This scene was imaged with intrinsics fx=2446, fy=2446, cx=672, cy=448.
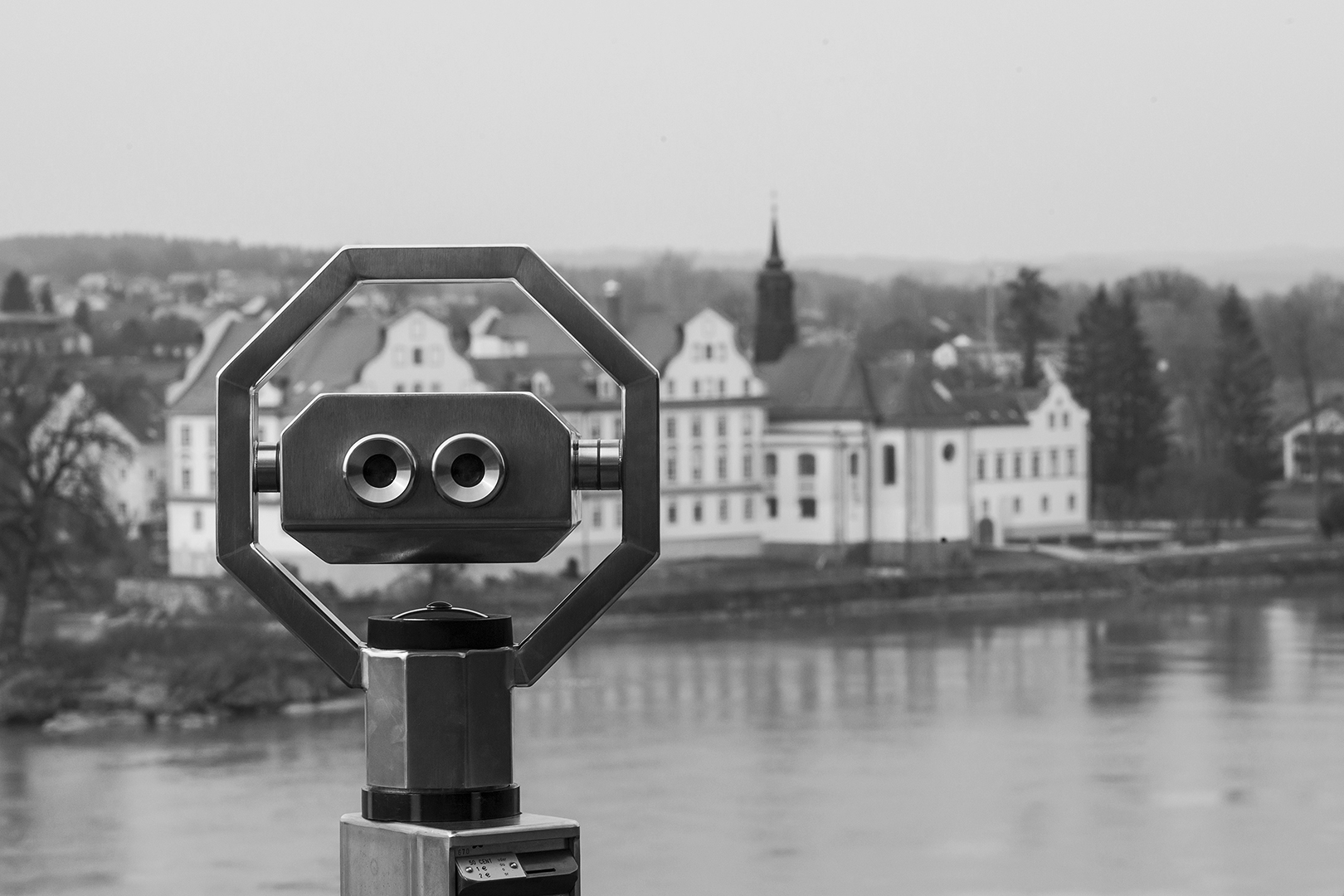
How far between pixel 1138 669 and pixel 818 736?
318cm

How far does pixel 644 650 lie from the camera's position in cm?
1488

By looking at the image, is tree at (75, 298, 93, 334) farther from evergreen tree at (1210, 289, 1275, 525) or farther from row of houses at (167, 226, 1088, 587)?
evergreen tree at (1210, 289, 1275, 525)

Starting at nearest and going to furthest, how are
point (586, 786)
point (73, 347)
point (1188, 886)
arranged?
point (1188, 886)
point (586, 786)
point (73, 347)

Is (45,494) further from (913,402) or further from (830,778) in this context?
(913,402)

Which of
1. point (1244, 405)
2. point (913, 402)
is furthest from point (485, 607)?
point (1244, 405)

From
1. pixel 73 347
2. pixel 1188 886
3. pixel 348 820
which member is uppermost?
pixel 73 347

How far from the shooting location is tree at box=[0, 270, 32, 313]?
24.3 metres

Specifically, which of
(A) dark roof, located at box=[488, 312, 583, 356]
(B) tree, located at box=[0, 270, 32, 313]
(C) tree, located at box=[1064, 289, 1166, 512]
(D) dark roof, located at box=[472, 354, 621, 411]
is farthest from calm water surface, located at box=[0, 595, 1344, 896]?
(B) tree, located at box=[0, 270, 32, 313]

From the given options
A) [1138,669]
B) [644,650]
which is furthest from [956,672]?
[644,650]

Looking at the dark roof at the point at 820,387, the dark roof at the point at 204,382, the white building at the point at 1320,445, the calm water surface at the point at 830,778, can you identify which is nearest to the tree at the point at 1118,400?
the white building at the point at 1320,445

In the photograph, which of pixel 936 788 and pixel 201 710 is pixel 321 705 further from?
pixel 936 788

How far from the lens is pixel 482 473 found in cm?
65

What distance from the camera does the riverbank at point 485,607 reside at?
12.2 metres

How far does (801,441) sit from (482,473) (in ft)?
60.5
